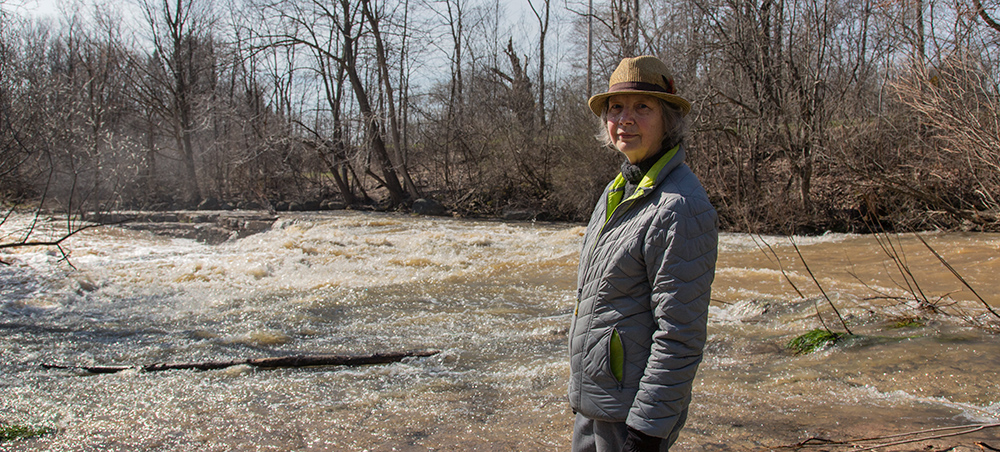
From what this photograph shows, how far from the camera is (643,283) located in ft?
6.15

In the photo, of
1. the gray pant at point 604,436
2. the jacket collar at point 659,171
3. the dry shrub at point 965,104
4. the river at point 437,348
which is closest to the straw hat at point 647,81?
the jacket collar at point 659,171

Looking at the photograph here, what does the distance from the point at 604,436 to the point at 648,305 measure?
426 mm

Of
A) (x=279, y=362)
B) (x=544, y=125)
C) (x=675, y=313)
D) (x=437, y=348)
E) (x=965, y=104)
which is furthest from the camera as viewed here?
(x=544, y=125)

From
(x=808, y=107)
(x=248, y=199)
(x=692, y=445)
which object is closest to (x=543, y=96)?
(x=248, y=199)

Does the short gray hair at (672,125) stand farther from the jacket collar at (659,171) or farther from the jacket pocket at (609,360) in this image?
the jacket pocket at (609,360)

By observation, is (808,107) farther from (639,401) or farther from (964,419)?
(639,401)

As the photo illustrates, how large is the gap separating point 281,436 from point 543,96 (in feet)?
80.6

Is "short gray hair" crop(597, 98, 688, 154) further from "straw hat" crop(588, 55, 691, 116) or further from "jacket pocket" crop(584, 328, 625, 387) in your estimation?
"jacket pocket" crop(584, 328, 625, 387)

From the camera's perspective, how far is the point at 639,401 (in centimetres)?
178

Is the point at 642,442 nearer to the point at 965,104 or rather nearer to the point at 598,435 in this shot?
the point at 598,435

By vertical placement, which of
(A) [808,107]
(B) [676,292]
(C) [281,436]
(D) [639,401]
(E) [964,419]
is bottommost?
(C) [281,436]

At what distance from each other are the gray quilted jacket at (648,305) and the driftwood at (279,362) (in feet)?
11.4

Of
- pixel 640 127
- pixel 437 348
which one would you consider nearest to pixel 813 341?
pixel 437 348

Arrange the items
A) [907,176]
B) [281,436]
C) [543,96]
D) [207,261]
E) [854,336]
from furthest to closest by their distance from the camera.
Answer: [543,96] < [907,176] < [207,261] < [854,336] < [281,436]
